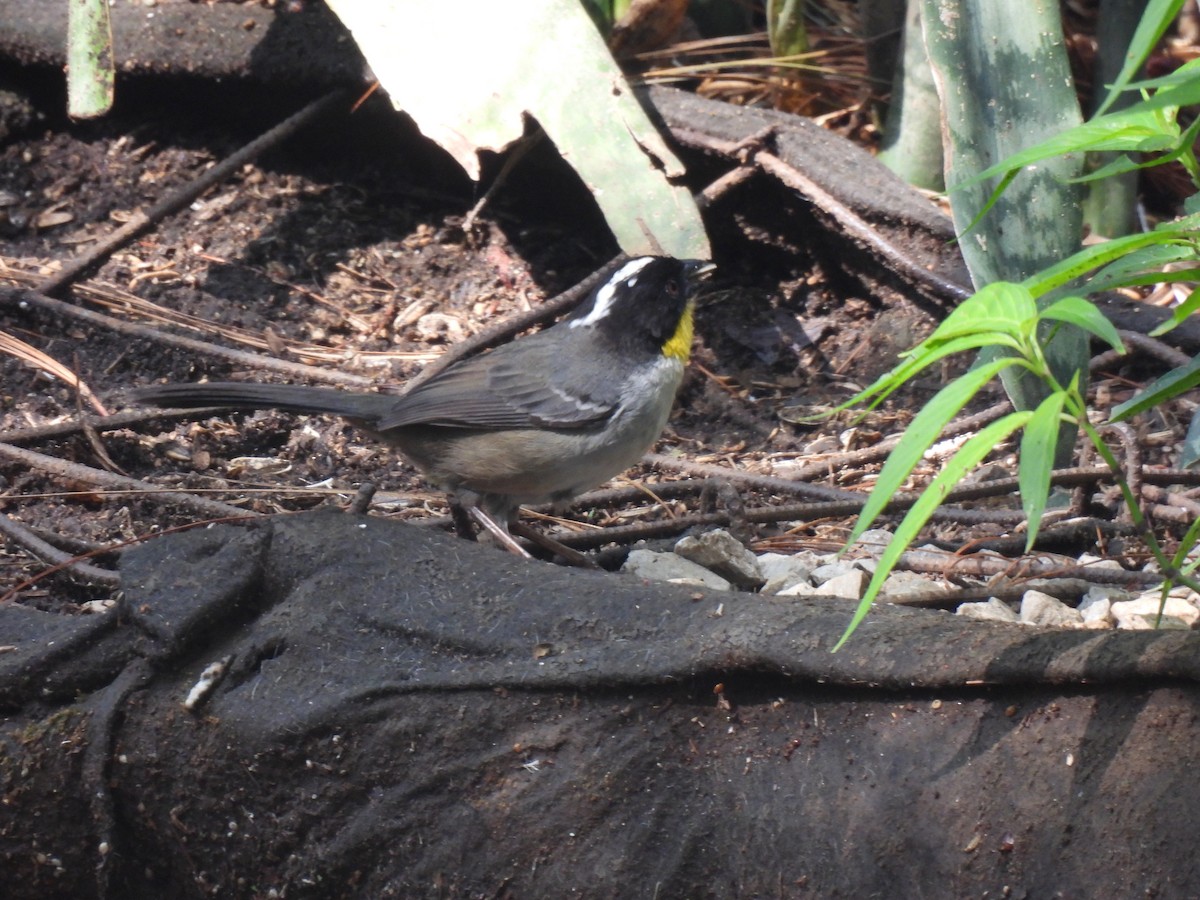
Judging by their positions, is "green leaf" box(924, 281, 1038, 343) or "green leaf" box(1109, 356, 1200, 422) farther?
"green leaf" box(1109, 356, 1200, 422)

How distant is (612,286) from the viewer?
5.01m

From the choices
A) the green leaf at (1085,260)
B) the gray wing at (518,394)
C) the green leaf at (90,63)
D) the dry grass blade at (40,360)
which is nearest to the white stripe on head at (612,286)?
the gray wing at (518,394)

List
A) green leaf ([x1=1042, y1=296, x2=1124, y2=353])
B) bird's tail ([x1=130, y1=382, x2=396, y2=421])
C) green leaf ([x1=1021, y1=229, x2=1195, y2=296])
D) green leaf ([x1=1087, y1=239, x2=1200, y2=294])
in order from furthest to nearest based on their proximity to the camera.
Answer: bird's tail ([x1=130, y1=382, x2=396, y2=421]) < green leaf ([x1=1087, y1=239, x2=1200, y2=294]) < green leaf ([x1=1021, y1=229, x2=1195, y2=296]) < green leaf ([x1=1042, y1=296, x2=1124, y2=353])

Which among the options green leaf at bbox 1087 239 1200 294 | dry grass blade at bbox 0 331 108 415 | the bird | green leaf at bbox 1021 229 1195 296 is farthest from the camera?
dry grass blade at bbox 0 331 108 415

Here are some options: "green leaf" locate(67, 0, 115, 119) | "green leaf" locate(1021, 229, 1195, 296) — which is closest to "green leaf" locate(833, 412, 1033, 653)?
"green leaf" locate(1021, 229, 1195, 296)

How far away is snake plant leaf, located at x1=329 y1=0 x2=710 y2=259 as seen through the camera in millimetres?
5195

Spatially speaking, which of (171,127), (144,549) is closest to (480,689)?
(144,549)

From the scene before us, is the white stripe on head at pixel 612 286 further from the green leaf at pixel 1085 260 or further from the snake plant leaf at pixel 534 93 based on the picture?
the green leaf at pixel 1085 260

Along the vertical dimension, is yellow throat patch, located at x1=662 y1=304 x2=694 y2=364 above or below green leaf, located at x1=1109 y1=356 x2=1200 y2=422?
below

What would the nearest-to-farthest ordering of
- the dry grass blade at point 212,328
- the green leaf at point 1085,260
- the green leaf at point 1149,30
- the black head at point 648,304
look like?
the green leaf at point 1149,30 → the green leaf at point 1085,260 → the black head at point 648,304 → the dry grass blade at point 212,328

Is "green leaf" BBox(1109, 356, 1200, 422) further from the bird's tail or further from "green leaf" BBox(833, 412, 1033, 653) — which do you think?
the bird's tail

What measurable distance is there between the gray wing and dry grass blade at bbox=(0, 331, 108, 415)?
1.33 metres

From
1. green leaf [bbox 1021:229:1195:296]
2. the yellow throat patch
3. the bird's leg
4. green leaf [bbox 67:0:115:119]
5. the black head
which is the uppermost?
green leaf [bbox 1021:229:1195:296]

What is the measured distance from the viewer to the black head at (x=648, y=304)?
4.93 metres
